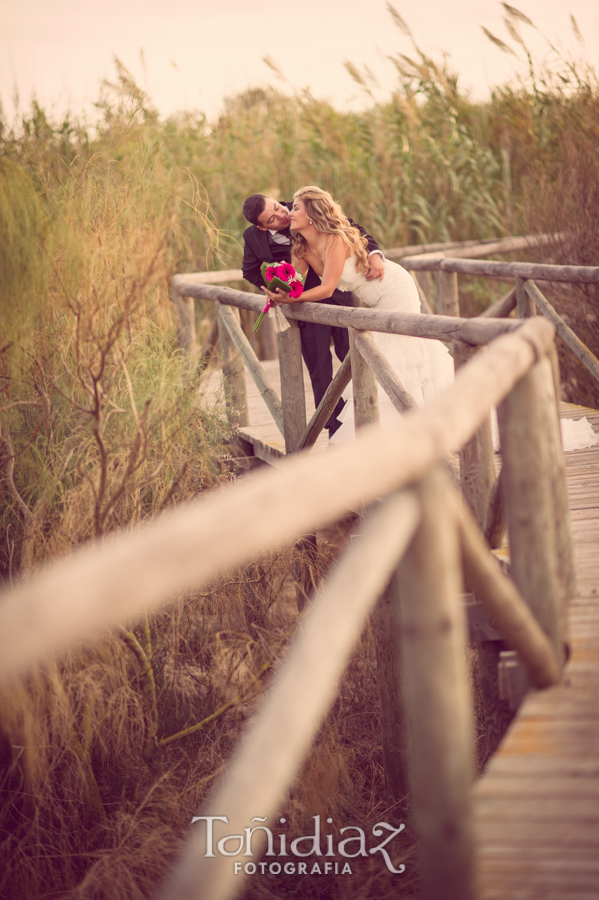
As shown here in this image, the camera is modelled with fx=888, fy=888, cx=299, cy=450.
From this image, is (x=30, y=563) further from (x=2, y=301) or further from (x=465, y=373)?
(x=465, y=373)

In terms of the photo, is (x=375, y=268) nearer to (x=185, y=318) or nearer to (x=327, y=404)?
(x=327, y=404)

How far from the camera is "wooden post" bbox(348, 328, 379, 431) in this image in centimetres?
386

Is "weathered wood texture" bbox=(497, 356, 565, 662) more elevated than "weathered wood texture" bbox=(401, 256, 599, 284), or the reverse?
"weathered wood texture" bbox=(401, 256, 599, 284)

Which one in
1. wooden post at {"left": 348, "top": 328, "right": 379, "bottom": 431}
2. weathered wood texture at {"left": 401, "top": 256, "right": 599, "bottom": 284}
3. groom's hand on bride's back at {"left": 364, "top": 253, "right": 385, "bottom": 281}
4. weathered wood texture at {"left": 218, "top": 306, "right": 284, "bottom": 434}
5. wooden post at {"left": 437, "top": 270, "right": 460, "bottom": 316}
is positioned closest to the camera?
wooden post at {"left": 348, "top": 328, "right": 379, "bottom": 431}

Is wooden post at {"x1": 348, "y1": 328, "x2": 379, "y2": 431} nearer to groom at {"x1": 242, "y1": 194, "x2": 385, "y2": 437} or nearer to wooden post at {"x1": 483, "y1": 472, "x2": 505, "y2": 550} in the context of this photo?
groom at {"x1": 242, "y1": 194, "x2": 385, "y2": 437}

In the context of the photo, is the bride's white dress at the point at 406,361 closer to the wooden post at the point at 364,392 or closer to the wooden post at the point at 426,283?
the wooden post at the point at 364,392

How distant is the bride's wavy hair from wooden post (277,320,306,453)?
511 millimetres

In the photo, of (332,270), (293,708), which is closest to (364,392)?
(332,270)

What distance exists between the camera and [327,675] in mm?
1261

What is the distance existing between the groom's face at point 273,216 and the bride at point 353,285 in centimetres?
14

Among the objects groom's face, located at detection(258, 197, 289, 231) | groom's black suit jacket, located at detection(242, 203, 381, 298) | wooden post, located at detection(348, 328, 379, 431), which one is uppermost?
groom's face, located at detection(258, 197, 289, 231)

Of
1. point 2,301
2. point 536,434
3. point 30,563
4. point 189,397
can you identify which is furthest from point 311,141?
point 536,434

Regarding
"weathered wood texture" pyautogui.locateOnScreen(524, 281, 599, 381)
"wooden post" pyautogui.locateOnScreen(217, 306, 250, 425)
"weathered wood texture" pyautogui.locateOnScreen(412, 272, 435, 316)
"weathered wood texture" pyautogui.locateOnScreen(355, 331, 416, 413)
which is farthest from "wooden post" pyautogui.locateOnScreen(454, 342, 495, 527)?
"weathered wood texture" pyautogui.locateOnScreen(412, 272, 435, 316)

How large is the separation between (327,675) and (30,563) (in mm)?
2461
